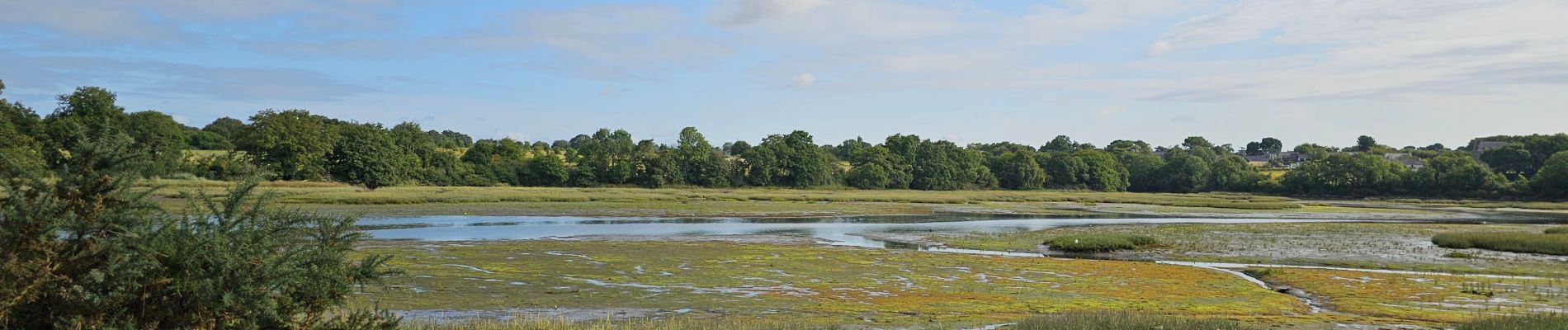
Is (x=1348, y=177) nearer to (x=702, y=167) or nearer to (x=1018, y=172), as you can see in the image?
(x=1018, y=172)

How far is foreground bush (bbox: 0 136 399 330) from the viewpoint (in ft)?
32.1

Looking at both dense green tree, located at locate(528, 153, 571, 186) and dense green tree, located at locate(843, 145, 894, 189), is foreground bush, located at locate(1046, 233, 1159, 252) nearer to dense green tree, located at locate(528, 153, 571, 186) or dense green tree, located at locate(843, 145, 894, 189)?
dense green tree, located at locate(528, 153, 571, 186)

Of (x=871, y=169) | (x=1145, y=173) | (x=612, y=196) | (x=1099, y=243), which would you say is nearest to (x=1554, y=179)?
(x=1145, y=173)

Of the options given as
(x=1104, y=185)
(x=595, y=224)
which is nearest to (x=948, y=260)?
(x=595, y=224)

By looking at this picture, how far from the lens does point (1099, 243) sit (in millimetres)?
42125

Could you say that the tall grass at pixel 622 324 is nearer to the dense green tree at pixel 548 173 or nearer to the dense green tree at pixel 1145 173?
the dense green tree at pixel 548 173

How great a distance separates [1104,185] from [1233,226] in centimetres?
9646

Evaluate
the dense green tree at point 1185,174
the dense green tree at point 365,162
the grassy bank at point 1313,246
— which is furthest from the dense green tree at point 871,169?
the grassy bank at point 1313,246

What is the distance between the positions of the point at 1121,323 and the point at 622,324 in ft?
30.2

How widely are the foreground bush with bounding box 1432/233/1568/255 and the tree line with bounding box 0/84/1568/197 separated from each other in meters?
70.1

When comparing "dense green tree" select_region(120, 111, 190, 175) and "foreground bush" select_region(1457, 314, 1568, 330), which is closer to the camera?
"foreground bush" select_region(1457, 314, 1568, 330)

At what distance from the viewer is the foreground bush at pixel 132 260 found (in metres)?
9.77

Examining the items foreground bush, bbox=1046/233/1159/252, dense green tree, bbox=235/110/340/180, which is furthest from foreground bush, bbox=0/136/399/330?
dense green tree, bbox=235/110/340/180

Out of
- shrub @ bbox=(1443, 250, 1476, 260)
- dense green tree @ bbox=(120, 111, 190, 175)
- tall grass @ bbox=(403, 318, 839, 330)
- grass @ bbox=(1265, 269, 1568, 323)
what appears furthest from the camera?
dense green tree @ bbox=(120, 111, 190, 175)
